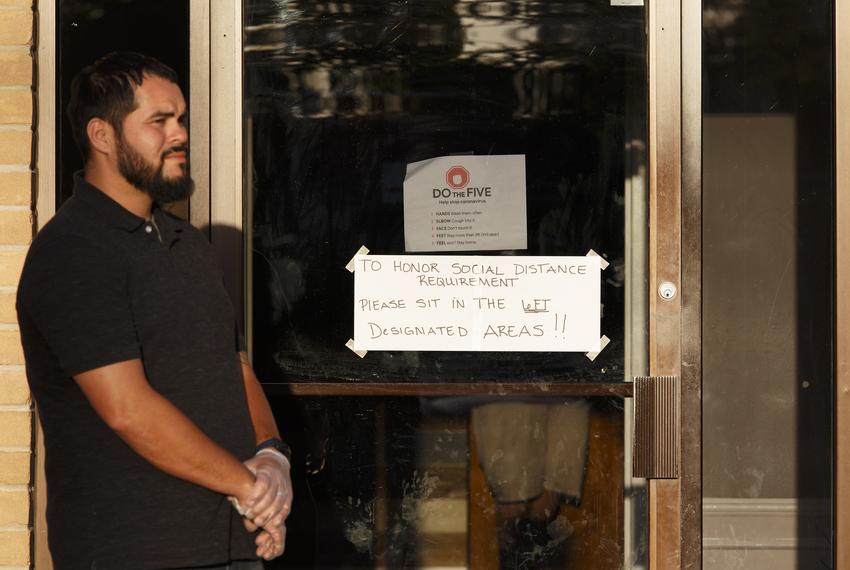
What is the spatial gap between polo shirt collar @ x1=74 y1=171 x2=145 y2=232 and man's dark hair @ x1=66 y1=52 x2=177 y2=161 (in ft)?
0.40

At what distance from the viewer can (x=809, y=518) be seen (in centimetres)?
350

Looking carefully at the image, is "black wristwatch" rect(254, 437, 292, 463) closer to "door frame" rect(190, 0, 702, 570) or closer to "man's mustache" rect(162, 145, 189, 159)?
"man's mustache" rect(162, 145, 189, 159)

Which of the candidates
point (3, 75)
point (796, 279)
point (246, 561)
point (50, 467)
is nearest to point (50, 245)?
point (50, 467)

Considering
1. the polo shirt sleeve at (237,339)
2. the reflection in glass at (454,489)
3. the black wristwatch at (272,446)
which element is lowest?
the reflection in glass at (454,489)

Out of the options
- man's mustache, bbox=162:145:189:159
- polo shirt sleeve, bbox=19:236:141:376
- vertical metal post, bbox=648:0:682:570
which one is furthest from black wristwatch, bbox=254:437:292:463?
vertical metal post, bbox=648:0:682:570

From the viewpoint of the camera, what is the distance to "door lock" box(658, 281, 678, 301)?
3.34 metres

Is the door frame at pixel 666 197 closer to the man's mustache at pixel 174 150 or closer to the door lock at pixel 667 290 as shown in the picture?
the door lock at pixel 667 290

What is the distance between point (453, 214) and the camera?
133 inches

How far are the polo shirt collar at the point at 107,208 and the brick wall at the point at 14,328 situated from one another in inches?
35.3

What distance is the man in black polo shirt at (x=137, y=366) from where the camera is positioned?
7.23 ft

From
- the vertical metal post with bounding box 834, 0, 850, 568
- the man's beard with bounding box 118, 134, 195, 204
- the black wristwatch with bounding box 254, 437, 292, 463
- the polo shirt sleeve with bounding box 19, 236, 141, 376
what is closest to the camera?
the polo shirt sleeve with bounding box 19, 236, 141, 376

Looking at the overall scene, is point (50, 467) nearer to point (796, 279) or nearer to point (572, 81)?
point (572, 81)

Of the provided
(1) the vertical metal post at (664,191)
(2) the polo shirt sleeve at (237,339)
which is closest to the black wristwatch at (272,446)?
(2) the polo shirt sleeve at (237,339)

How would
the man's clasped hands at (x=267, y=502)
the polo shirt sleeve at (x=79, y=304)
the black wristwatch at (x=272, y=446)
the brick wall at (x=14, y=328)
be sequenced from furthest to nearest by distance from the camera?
the brick wall at (x=14, y=328), the black wristwatch at (x=272, y=446), the man's clasped hands at (x=267, y=502), the polo shirt sleeve at (x=79, y=304)
